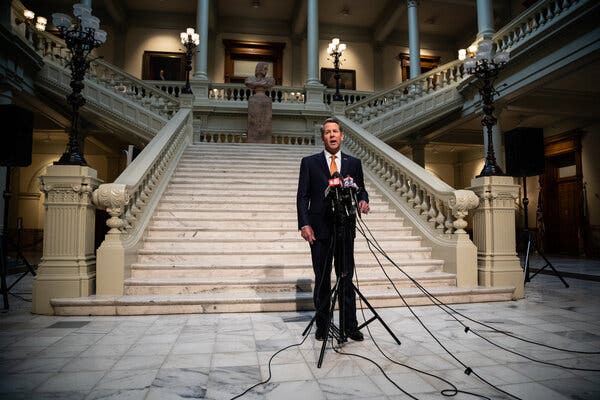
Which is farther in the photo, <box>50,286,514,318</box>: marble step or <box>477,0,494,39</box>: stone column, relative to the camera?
<box>477,0,494,39</box>: stone column

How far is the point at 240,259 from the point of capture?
17.2ft

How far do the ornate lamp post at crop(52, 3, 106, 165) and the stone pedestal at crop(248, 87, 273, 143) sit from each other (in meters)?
5.98

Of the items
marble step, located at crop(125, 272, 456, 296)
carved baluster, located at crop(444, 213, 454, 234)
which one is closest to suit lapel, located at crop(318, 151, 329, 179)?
marble step, located at crop(125, 272, 456, 296)

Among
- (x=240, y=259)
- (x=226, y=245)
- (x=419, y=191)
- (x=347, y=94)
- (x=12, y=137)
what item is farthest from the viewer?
(x=347, y=94)

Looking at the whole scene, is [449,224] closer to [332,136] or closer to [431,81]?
[332,136]

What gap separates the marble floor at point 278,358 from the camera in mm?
2209

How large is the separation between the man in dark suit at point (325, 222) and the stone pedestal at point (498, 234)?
103 inches

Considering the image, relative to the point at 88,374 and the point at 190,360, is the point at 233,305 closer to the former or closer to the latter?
the point at 190,360

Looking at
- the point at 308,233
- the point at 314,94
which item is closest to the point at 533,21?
the point at 314,94

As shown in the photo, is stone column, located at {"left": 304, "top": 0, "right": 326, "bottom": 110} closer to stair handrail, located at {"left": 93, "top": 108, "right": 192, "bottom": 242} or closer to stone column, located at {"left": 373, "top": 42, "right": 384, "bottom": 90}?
stone column, located at {"left": 373, "top": 42, "right": 384, "bottom": 90}

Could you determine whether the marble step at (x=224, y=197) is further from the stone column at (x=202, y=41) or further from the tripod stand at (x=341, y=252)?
the stone column at (x=202, y=41)

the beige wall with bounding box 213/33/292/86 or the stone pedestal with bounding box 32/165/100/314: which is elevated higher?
the beige wall with bounding box 213/33/292/86

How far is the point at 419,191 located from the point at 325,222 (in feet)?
12.6

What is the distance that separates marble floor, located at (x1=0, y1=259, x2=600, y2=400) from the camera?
2209 millimetres
